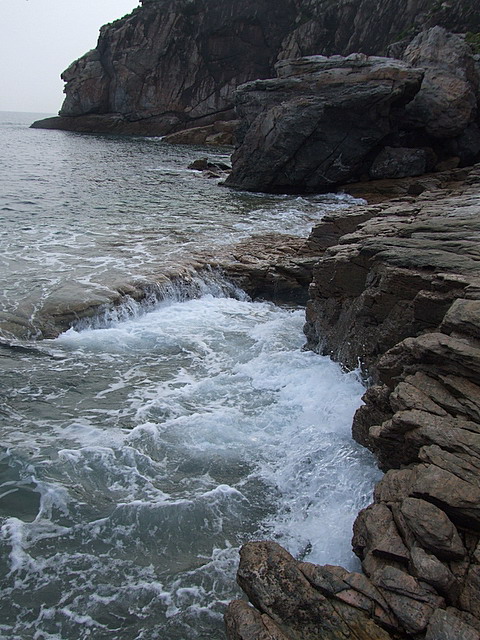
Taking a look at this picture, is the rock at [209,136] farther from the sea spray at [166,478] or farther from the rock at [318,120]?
the sea spray at [166,478]

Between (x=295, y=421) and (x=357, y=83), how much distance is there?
29.1 metres

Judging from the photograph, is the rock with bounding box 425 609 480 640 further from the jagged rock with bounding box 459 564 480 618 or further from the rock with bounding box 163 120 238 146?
the rock with bounding box 163 120 238 146

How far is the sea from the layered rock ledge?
94 centimetres

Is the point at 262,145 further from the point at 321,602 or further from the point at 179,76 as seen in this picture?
the point at 179,76

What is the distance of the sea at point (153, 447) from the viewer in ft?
19.5

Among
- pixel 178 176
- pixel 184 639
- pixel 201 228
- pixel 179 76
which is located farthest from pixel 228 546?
pixel 179 76

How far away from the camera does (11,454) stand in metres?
8.12

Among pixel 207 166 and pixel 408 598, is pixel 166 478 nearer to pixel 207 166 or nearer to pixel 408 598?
pixel 408 598

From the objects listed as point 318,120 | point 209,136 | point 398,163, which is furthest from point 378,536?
point 209,136

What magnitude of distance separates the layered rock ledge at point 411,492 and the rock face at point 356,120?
24339 millimetres


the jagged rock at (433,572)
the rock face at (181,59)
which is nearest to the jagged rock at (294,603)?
the jagged rock at (433,572)

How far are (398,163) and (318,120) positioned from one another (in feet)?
21.1

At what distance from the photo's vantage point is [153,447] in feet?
27.9

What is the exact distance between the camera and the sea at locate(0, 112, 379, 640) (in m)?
5.95
